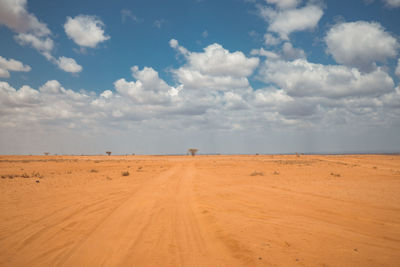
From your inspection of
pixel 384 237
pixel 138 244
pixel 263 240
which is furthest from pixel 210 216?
pixel 384 237

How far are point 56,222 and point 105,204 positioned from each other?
2.38 meters

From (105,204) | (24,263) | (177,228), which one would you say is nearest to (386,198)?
(177,228)

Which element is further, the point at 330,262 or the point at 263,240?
the point at 263,240

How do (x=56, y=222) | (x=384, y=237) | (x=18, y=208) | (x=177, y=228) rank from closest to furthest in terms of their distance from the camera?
(x=384, y=237)
(x=177, y=228)
(x=56, y=222)
(x=18, y=208)

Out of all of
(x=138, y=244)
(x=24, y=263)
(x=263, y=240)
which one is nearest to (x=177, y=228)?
(x=138, y=244)

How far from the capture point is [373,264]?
4160 mm

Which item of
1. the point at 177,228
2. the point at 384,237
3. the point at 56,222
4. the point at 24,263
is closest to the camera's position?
the point at 24,263

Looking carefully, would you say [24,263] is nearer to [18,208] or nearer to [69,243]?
[69,243]

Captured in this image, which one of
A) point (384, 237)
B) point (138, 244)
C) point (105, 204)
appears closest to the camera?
point (138, 244)

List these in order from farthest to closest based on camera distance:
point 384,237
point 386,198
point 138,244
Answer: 1. point 386,198
2. point 384,237
3. point 138,244

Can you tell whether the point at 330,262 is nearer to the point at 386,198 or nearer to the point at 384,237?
the point at 384,237

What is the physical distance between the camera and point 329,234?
5.64 m

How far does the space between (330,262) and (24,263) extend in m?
6.11

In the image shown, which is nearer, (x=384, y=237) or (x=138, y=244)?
(x=138, y=244)
